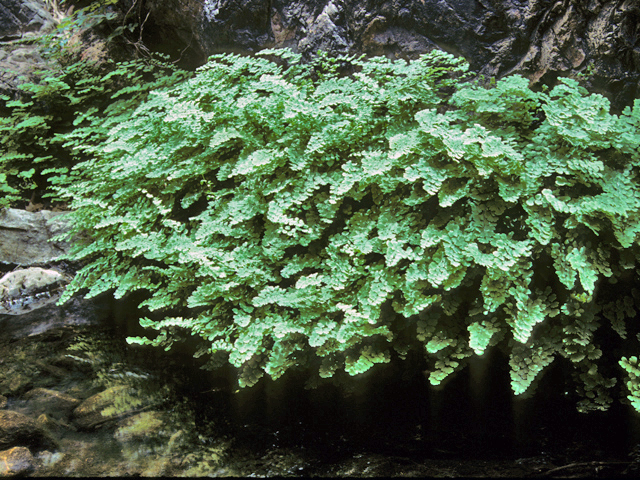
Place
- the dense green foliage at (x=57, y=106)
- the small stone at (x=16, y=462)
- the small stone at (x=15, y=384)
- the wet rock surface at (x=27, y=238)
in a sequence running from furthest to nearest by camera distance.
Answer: the dense green foliage at (x=57, y=106), the wet rock surface at (x=27, y=238), the small stone at (x=15, y=384), the small stone at (x=16, y=462)

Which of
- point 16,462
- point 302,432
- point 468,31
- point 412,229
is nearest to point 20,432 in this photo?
point 16,462

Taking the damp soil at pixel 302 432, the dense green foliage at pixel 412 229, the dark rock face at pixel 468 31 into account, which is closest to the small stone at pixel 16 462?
the damp soil at pixel 302 432

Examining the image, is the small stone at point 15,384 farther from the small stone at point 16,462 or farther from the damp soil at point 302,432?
the small stone at point 16,462

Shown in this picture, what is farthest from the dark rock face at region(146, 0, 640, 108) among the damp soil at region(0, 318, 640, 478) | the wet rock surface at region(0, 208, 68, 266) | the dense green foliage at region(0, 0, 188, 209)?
the wet rock surface at region(0, 208, 68, 266)

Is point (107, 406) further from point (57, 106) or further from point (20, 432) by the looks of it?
point (57, 106)

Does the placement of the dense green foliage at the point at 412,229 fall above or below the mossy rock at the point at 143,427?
above

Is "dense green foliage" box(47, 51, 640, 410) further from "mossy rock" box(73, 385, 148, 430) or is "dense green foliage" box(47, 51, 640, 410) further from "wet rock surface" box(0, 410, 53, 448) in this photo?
"wet rock surface" box(0, 410, 53, 448)
